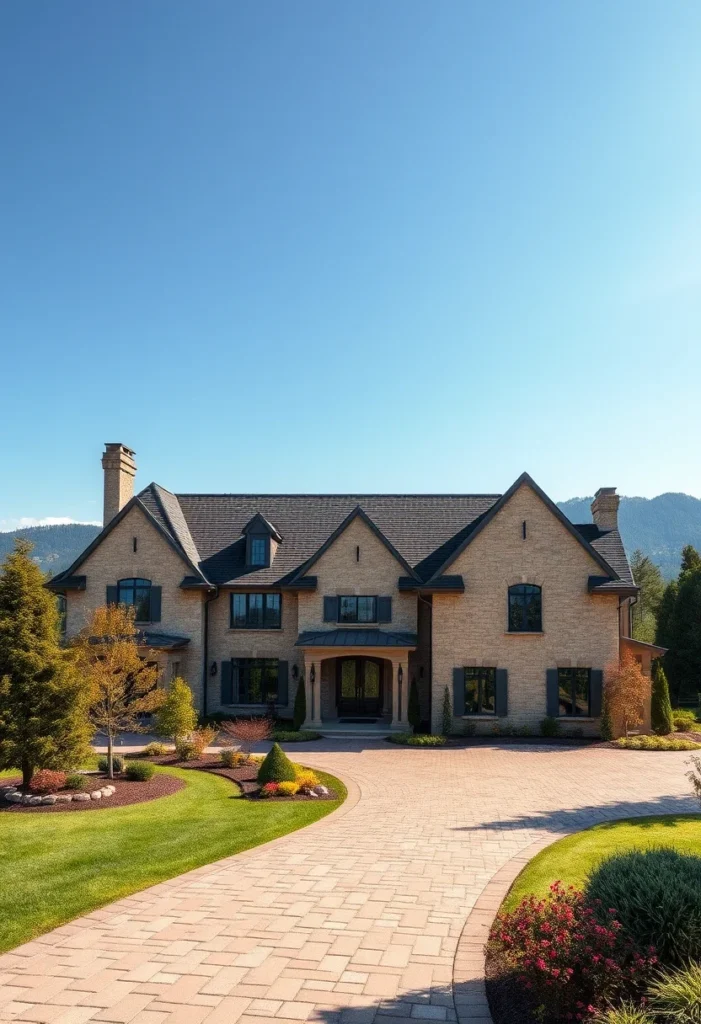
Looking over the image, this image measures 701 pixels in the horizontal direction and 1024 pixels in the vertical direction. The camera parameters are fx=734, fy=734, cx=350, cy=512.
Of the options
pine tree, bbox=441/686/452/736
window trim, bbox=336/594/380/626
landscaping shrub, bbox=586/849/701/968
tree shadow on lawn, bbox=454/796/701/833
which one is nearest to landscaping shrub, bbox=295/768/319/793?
tree shadow on lawn, bbox=454/796/701/833

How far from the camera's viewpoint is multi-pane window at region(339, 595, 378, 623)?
31188 mm

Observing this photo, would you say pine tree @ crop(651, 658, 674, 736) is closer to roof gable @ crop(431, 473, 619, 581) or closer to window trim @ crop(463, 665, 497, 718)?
roof gable @ crop(431, 473, 619, 581)

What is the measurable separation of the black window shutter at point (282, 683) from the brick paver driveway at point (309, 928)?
1471 cm

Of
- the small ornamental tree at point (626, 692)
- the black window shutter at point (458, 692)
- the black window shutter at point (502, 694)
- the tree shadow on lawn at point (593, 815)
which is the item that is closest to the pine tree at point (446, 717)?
the black window shutter at point (458, 692)

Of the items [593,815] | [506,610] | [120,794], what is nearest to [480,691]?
[506,610]

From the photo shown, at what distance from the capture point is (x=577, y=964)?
6980 mm

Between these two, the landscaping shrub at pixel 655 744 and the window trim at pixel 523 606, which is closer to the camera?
the landscaping shrub at pixel 655 744

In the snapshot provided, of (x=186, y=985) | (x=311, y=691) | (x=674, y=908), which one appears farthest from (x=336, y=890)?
(x=311, y=691)

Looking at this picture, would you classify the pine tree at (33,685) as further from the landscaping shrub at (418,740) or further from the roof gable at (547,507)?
the roof gable at (547,507)

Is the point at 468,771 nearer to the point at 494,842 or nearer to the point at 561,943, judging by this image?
the point at 494,842

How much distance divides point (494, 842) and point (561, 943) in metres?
6.91

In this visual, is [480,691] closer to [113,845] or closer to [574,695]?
[574,695]

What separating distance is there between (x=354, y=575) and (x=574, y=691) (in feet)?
32.8

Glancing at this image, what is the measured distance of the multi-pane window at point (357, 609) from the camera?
1228 inches
